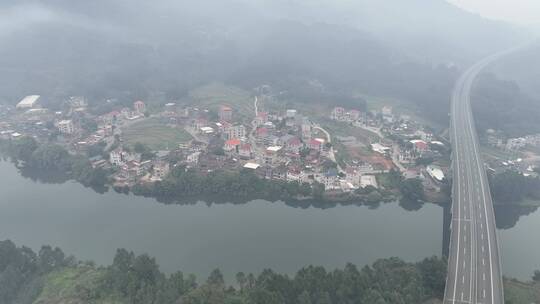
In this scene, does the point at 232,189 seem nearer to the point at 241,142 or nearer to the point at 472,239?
the point at 241,142

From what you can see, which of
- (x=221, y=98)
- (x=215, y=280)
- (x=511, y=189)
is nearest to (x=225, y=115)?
(x=221, y=98)

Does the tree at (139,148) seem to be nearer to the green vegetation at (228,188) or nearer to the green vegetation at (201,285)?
the green vegetation at (228,188)

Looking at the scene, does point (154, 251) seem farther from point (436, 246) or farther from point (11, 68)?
point (11, 68)

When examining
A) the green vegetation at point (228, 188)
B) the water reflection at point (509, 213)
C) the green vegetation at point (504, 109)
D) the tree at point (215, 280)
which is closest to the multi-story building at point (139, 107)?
the green vegetation at point (228, 188)

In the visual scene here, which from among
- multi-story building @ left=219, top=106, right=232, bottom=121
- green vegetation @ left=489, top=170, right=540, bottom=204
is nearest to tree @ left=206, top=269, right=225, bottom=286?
green vegetation @ left=489, top=170, right=540, bottom=204

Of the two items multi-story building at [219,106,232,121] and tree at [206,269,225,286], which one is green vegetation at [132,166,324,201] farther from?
multi-story building at [219,106,232,121]

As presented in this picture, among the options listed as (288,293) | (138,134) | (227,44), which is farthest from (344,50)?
(288,293)
